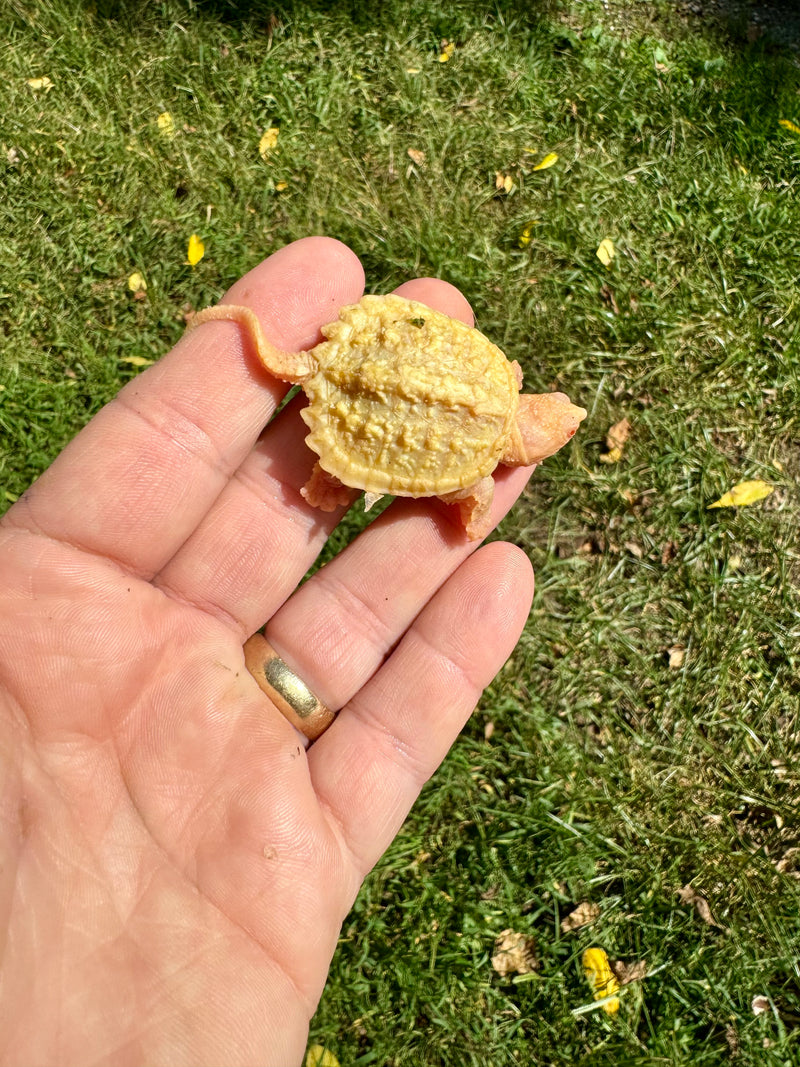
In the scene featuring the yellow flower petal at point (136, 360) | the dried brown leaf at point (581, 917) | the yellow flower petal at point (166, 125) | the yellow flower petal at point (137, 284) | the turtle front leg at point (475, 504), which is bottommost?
the dried brown leaf at point (581, 917)

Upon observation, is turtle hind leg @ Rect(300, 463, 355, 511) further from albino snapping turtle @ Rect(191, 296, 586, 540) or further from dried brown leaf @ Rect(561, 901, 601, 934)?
dried brown leaf @ Rect(561, 901, 601, 934)

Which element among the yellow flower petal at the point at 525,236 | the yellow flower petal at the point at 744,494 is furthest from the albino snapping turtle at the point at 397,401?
the yellow flower petal at the point at 525,236

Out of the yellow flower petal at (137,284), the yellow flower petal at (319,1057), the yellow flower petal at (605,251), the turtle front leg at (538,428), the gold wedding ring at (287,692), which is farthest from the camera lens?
the yellow flower petal at (605,251)

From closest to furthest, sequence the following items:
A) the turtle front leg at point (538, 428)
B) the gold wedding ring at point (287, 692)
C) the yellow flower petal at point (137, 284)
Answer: the gold wedding ring at point (287, 692) < the turtle front leg at point (538, 428) < the yellow flower petal at point (137, 284)

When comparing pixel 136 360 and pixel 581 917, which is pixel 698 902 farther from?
pixel 136 360

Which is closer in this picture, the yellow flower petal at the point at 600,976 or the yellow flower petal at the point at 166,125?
the yellow flower petal at the point at 600,976

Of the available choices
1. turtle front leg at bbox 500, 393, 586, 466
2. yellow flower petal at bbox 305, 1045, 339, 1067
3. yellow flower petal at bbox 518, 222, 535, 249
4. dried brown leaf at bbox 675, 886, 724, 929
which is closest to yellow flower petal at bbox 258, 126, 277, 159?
yellow flower petal at bbox 518, 222, 535, 249

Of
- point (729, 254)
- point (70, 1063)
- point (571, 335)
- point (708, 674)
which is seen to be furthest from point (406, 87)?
point (70, 1063)

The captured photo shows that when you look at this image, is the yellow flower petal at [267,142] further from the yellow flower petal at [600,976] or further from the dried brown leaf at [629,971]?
the dried brown leaf at [629,971]
